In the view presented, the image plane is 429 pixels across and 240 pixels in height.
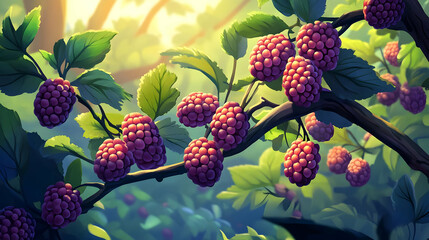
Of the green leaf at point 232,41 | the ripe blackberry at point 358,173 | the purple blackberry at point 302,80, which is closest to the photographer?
the purple blackberry at point 302,80

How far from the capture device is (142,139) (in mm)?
647

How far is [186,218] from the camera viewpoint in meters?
0.94

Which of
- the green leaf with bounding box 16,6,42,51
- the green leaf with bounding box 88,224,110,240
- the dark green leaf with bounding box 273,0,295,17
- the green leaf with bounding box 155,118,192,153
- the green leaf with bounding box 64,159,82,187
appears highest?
the green leaf with bounding box 16,6,42,51

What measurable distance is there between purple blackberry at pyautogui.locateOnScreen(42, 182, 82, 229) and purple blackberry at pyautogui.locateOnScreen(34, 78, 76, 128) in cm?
11

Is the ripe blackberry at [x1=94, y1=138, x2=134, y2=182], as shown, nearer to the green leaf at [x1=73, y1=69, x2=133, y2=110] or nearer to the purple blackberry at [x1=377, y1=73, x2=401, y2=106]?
the green leaf at [x1=73, y1=69, x2=133, y2=110]

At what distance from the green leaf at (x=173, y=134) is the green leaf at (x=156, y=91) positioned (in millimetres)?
19

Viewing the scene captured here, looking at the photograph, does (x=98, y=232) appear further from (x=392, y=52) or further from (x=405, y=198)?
(x=392, y=52)

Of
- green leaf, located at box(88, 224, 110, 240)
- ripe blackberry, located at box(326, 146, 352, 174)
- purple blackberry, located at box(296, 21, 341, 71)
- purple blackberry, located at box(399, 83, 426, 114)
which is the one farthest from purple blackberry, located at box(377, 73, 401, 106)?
green leaf, located at box(88, 224, 110, 240)

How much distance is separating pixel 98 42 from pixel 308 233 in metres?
0.54

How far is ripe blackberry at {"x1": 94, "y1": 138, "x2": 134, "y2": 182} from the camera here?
2.10ft

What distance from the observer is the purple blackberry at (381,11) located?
2.24 ft

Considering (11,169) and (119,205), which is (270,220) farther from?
(11,169)

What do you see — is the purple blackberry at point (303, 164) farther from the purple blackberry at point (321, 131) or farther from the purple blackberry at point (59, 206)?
the purple blackberry at point (59, 206)

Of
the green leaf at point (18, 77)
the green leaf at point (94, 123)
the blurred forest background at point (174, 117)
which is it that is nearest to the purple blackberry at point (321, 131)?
the blurred forest background at point (174, 117)
